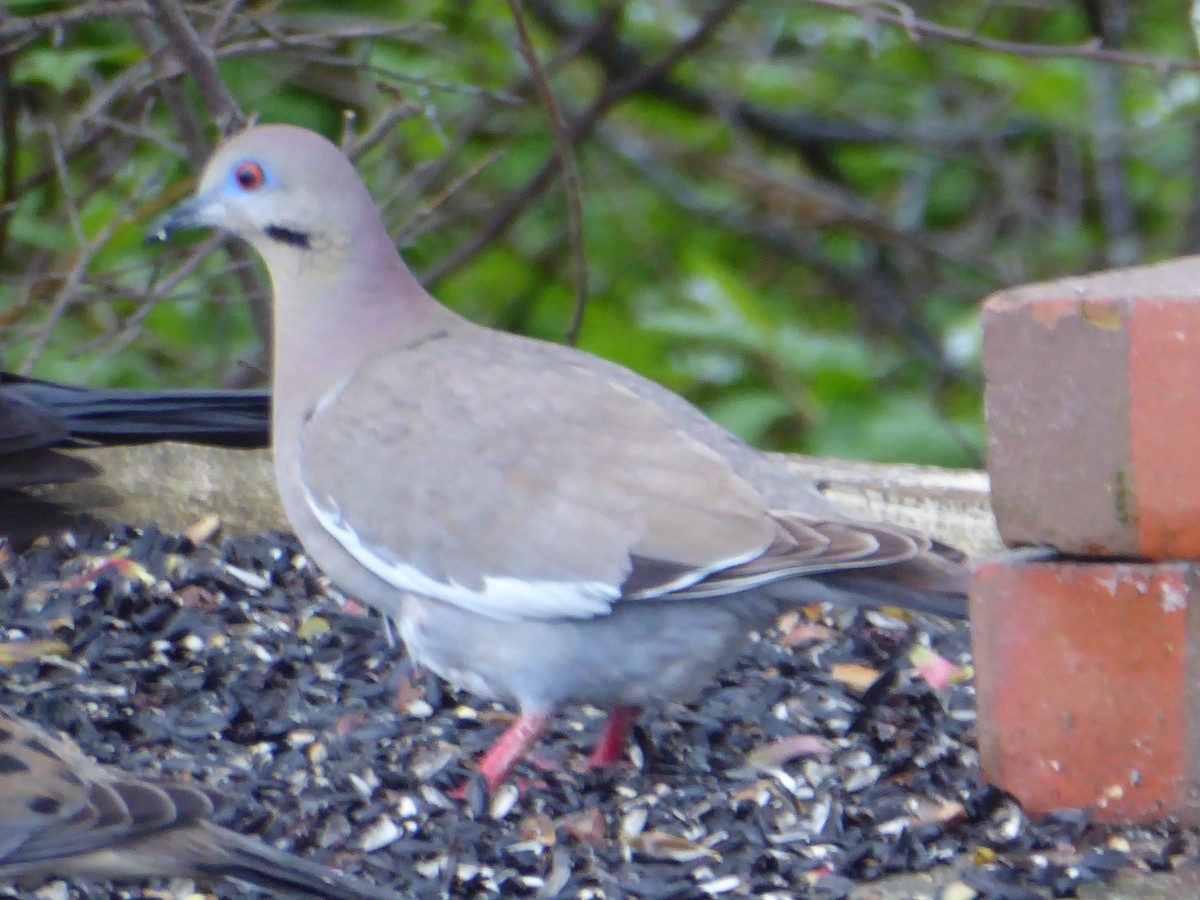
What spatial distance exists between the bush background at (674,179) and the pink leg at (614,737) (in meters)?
1.64

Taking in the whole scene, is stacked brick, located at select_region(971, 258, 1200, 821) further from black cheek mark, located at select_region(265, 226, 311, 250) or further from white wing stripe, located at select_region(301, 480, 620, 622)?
black cheek mark, located at select_region(265, 226, 311, 250)

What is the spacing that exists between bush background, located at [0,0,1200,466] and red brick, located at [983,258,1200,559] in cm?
197

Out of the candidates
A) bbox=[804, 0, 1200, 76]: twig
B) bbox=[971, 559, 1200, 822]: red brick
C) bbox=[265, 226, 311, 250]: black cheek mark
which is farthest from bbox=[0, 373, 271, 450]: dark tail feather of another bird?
bbox=[971, 559, 1200, 822]: red brick

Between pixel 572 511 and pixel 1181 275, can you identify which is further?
pixel 572 511

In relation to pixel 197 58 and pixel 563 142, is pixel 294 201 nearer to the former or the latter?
pixel 197 58

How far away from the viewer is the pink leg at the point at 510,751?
2750 millimetres

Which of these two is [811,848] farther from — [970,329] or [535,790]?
[970,329]

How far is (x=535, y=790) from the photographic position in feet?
9.18

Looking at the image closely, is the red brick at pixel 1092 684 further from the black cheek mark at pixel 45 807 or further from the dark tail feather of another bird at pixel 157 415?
the dark tail feather of another bird at pixel 157 415

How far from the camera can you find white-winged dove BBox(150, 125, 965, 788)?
2.66 metres

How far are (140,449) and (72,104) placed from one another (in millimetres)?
2082

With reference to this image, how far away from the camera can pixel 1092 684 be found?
2.46 metres

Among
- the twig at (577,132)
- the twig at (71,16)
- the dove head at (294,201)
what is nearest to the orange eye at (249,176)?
the dove head at (294,201)

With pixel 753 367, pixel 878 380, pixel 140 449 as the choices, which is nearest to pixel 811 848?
pixel 140 449
